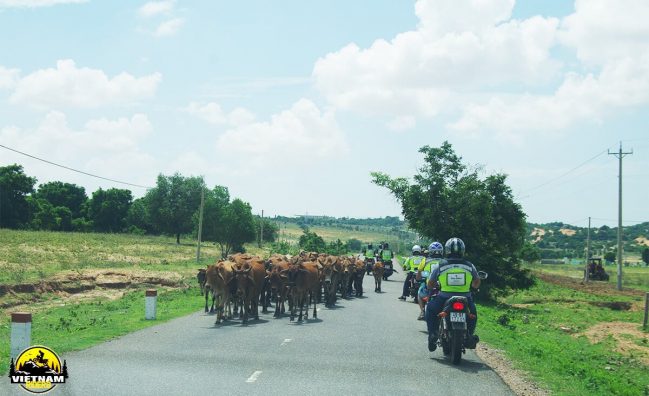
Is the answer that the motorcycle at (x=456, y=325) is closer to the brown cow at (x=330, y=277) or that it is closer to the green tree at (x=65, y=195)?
the brown cow at (x=330, y=277)

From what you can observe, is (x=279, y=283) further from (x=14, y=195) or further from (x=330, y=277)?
(x=14, y=195)

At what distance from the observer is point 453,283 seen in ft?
41.0

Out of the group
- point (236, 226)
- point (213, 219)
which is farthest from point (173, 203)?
point (236, 226)

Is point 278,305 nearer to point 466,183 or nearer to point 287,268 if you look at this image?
point 287,268

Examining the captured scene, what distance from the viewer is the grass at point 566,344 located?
12695 mm

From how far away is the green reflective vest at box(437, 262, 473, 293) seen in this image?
1250 centimetres

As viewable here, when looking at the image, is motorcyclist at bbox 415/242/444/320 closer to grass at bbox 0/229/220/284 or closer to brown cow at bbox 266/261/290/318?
brown cow at bbox 266/261/290/318

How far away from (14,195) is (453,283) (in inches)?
3529

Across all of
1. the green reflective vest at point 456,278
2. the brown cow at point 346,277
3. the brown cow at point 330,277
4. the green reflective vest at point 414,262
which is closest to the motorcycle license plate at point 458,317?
the green reflective vest at point 456,278

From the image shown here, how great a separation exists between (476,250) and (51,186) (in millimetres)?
97539

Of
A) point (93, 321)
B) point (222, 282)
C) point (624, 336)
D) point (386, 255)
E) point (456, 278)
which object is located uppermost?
point (456, 278)

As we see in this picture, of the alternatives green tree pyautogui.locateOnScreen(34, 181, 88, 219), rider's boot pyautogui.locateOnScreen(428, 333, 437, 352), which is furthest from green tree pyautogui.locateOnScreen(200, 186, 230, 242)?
rider's boot pyautogui.locateOnScreen(428, 333, 437, 352)

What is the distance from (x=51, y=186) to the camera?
118250 mm

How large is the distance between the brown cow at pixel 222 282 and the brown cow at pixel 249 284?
0.75 feet
